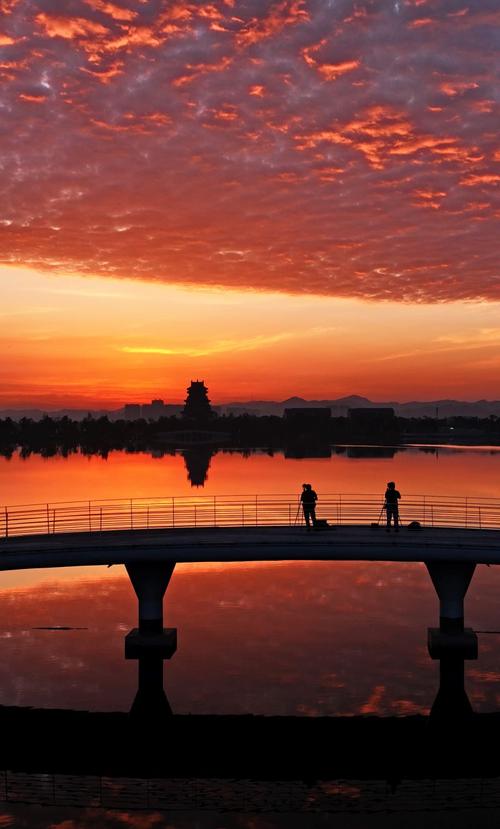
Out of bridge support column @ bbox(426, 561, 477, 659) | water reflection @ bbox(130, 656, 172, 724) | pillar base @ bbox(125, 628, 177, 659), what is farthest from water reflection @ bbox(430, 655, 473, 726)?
pillar base @ bbox(125, 628, 177, 659)

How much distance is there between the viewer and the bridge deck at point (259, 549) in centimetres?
3528

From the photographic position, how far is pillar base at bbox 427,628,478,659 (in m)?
37.4

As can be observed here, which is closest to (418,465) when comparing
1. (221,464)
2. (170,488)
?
(221,464)

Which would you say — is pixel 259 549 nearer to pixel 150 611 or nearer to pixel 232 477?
pixel 150 611

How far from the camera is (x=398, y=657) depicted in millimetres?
37969

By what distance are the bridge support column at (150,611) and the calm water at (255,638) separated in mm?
970

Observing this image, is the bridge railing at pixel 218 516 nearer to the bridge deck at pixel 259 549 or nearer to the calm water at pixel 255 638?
the calm water at pixel 255 638

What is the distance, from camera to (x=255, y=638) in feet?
136

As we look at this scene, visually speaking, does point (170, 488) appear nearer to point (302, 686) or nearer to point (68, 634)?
point (68, 634)

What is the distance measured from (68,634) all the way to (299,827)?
829 inches

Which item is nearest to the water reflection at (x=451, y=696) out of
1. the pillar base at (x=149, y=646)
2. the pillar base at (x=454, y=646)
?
the pillar base at (x=454, y=646)

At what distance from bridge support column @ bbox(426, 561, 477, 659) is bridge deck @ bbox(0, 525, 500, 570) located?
1516 mm

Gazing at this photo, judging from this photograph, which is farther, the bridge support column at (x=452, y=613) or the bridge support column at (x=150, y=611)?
the bridge support column at (x=150, y=611)

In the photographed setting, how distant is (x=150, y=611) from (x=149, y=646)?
65.5 inches
